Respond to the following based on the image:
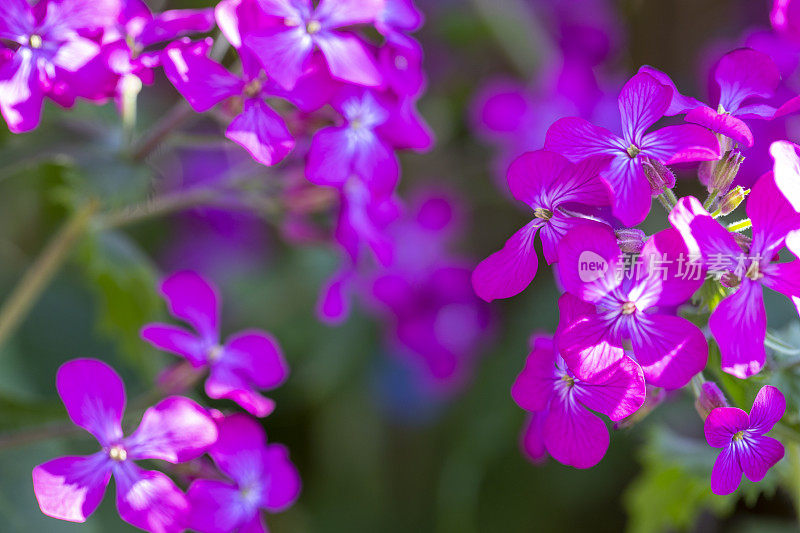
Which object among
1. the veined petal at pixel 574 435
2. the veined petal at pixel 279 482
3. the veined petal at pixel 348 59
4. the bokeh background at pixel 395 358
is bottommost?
the bokeh background at pixel 395 358

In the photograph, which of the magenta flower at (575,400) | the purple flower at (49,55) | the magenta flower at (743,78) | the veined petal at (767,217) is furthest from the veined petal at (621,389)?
the purple flower at (49,55)

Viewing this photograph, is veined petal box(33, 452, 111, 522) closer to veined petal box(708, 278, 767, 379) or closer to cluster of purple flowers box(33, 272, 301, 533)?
cluster of purple flowers box(33, 272, 301, 533)

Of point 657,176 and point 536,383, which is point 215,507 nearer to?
point 536,383

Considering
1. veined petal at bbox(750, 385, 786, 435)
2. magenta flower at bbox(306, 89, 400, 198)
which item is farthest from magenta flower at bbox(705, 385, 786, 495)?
magenta flower at bbox(306, 89, 400, 198)

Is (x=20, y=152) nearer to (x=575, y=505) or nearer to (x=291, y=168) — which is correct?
(x=291, y=168)

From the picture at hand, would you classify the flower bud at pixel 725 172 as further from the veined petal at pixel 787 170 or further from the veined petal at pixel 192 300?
the veined petal at pixel 192 300

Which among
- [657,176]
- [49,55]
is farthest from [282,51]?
[657,176]
